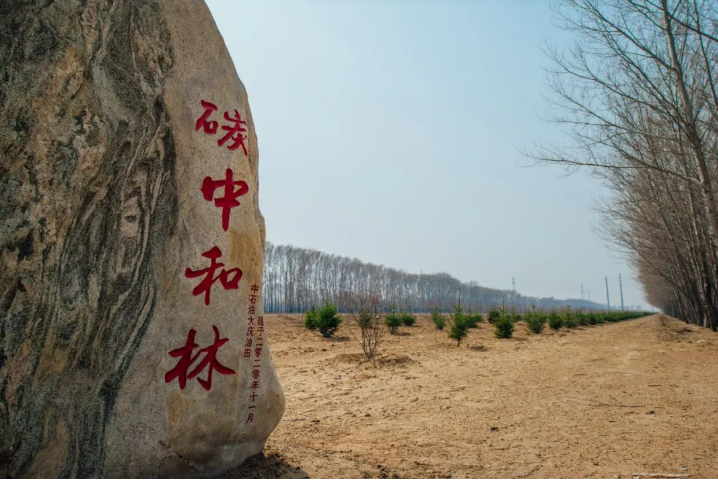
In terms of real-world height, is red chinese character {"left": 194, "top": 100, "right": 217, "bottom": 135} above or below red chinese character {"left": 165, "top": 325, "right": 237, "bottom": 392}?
above

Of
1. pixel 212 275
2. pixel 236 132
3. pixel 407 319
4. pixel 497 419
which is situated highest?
pixel 236 132

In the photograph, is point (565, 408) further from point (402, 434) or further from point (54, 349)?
point (54, 349)

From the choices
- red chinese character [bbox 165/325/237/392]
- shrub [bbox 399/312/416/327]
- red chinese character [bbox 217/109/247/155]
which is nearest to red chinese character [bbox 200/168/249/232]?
red chinese character [bbox 217/109/247/155]

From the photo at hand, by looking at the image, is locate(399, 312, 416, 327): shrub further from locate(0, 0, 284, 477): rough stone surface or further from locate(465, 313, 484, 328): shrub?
locate(0, 0, 284, 477): rough stone surface

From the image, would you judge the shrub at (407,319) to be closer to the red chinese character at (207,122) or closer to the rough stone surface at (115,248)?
the rough stone surface at (115,248)

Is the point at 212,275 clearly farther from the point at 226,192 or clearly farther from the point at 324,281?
the point at 324,281

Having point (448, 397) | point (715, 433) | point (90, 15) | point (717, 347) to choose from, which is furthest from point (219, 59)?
point (717, 347)

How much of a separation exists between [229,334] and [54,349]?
0.88m

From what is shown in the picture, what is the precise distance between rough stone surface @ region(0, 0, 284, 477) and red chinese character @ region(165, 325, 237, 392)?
3cm

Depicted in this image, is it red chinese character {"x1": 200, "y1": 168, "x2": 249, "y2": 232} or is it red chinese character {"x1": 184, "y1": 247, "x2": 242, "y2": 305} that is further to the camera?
red chinese character {"x1": 200, "y1": 168, "x2": 249, "y2": 232}

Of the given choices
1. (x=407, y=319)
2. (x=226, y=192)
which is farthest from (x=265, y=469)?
(x=407, y=319)

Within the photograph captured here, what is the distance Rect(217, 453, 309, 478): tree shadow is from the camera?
2.75 m

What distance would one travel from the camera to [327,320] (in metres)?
13.5

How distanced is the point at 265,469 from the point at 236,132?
214cm
